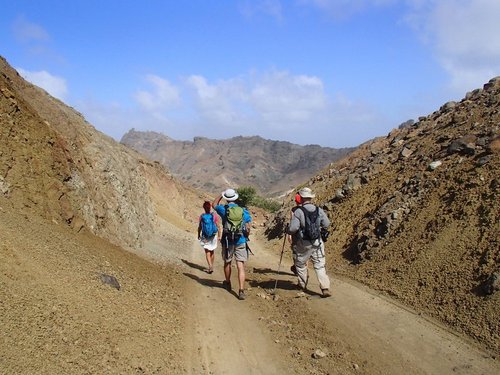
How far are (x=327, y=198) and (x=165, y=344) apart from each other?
1434 centimetres

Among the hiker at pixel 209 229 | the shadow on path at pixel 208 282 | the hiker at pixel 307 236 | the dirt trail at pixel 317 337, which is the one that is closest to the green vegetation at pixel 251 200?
the hiker at pixel 209 229

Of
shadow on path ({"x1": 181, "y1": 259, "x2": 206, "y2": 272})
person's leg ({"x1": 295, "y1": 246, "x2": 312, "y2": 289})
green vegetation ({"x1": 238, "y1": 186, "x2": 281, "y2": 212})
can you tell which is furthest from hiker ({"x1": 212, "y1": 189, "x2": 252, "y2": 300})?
green vegetation ({"x1": 238, "y1": 186, "x2": 281, "y2": 212})

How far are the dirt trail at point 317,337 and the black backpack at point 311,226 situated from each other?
1306 mm

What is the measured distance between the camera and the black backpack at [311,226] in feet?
29.8

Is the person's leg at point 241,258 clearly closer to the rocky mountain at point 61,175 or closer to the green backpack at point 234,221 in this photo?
the green backpack at point 234,221

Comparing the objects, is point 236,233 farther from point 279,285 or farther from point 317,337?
point 317,337

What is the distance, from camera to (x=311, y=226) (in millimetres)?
9094

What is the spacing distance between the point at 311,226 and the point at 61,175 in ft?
20.3

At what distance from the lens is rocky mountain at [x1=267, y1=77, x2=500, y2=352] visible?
8.90m

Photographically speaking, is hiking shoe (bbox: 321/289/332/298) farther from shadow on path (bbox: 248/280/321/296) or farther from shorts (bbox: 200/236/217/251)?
shorts (bbox: 200/236/217/251)

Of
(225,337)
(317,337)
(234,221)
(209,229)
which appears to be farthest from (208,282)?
(317,337)

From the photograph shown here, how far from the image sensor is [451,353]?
23.1 feet

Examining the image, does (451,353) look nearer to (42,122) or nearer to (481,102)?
(42,122)

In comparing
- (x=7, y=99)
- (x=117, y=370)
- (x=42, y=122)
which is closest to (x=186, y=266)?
(x=42, y=122)
